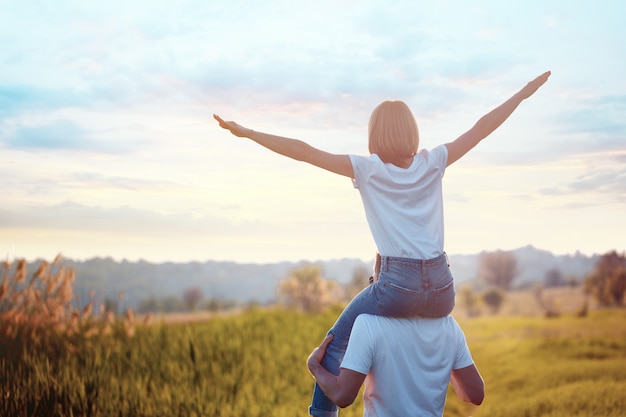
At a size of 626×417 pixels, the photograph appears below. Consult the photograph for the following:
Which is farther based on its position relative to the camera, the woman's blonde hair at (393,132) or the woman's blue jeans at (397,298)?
the woman's blonde hair at (393,132)

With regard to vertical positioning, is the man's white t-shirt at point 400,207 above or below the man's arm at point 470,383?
above

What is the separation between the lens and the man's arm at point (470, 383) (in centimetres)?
379

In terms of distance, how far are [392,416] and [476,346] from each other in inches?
247

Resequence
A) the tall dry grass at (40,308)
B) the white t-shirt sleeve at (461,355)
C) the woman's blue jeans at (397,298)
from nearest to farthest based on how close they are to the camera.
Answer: the woman's blue jeans at (397,298) < the white t-shirt sleeve at (461,355) < the tall dry grass at (40,308)

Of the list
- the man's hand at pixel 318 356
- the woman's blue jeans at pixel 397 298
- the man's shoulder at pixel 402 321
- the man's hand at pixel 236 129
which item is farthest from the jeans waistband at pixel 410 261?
the man's hand at pixel 236 129

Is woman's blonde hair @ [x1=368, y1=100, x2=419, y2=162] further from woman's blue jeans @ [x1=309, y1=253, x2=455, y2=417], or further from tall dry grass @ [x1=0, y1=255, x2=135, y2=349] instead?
tall dry grass @ [x1=0, y1=255, x2=135, y2=349]

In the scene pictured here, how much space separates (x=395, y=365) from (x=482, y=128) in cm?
142

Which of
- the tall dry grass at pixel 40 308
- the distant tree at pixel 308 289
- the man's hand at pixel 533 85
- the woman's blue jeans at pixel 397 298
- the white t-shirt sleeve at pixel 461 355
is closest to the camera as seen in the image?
the woman's blue jeans at pixel 397 298

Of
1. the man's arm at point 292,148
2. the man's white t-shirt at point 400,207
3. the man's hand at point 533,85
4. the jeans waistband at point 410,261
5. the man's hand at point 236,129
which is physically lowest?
the jeans waistband at point 410,261

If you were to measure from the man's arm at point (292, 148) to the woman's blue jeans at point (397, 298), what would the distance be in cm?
56

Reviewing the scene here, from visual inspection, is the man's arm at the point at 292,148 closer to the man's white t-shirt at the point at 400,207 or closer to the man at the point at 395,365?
the man's white t-shirt at the point at 400,207

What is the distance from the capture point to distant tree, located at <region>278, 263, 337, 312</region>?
36.5 ft

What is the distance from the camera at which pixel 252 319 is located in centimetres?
988

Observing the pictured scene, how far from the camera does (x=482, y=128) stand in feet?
12.6
